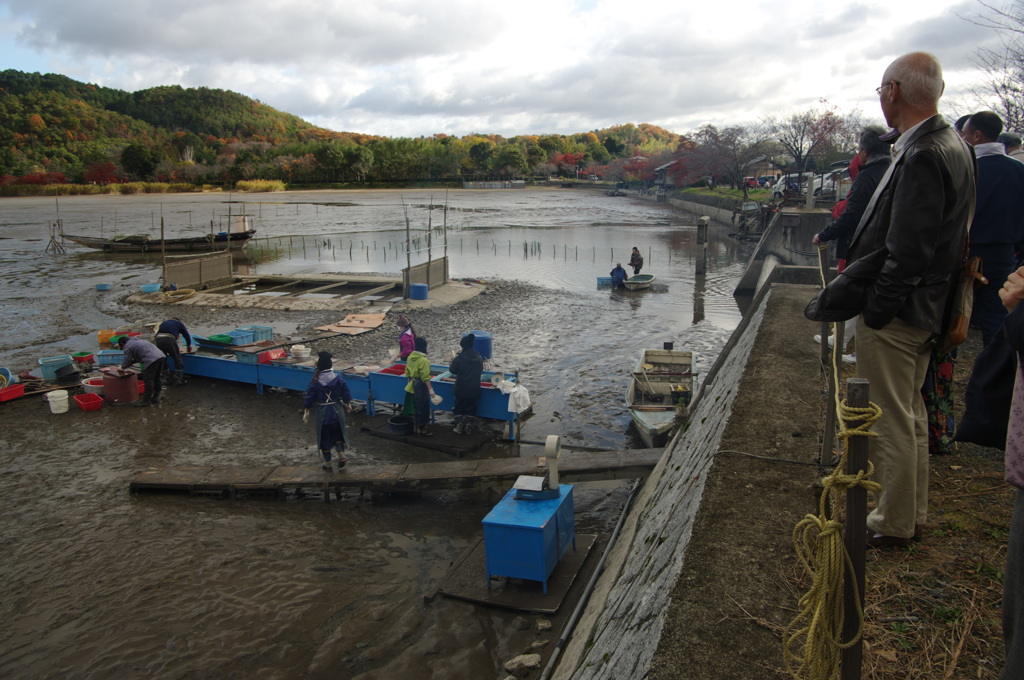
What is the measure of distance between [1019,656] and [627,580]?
2.70 m

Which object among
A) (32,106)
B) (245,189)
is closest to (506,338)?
(245,189)

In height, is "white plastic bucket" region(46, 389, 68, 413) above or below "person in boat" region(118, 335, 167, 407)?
below

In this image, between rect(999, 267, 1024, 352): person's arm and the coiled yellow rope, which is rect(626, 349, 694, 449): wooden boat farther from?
the coiled yellow rope

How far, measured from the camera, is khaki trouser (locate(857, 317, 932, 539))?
113 inches

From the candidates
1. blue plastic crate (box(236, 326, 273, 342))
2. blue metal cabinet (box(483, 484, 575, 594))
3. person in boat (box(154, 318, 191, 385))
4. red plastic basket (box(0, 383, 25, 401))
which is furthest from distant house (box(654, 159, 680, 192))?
blue metal cabinet (box(483, 484, 575, 594))

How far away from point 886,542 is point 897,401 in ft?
2.71

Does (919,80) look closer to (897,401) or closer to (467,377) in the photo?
(897,401)

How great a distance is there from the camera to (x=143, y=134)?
12625 centimetres

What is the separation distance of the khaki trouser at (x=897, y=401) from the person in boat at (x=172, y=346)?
12812 mm

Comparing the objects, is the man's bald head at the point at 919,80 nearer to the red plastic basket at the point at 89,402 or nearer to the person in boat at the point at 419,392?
the person in boat at the point at 419,392

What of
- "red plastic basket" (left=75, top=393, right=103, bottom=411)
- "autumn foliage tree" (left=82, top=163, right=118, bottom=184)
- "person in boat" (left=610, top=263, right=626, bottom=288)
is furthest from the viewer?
"autumn foliage tree" (left=82, top=163, right=118, bottom=184)

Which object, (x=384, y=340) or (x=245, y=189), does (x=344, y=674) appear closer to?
(x=384, y=340)

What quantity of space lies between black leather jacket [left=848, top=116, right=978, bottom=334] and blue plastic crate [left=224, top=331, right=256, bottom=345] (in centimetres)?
1372

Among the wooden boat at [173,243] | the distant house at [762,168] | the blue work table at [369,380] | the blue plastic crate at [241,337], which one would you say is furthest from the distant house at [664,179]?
the blue work table at [369,380]
